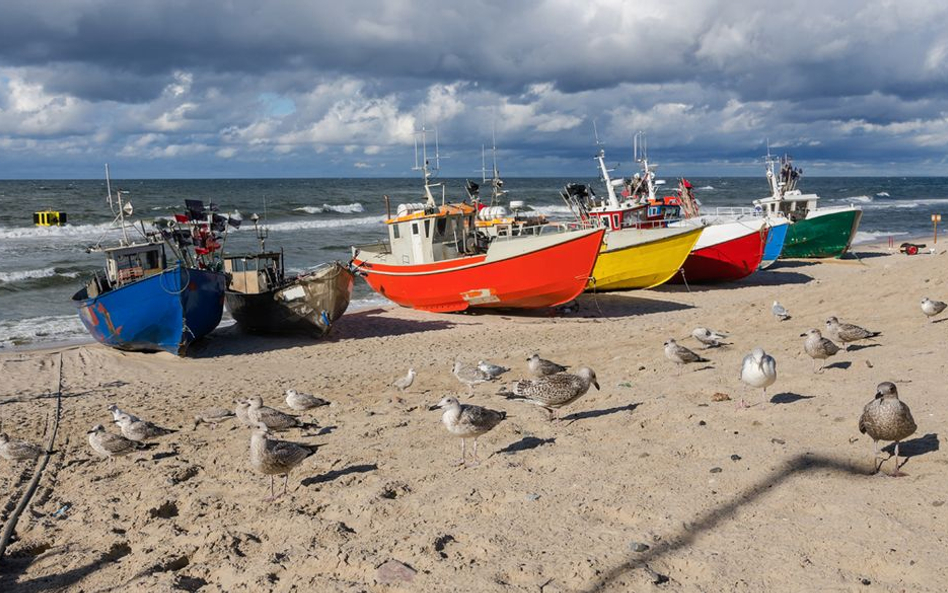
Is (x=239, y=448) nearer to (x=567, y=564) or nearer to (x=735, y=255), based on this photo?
(x=567, y=564)

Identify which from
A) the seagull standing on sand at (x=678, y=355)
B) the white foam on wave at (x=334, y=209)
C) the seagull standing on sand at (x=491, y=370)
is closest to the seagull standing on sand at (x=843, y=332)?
the seagull standing on sand at (x=678, y=355)

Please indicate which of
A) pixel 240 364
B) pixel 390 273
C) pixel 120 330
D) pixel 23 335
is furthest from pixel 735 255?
pixel 23 335

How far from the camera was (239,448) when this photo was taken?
9.27m

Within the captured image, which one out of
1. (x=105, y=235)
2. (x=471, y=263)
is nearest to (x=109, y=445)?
(x=471, y=263)

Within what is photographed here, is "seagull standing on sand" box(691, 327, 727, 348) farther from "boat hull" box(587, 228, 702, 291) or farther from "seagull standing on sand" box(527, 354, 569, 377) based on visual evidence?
"boat hull" box(587, 228, 702, 291)

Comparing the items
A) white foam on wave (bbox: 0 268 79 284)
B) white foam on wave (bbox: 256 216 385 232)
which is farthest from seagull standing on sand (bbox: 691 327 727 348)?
white foam on wave (bbox: 256 216 385 232)

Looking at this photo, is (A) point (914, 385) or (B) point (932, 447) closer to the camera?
(B) point (932, 447)

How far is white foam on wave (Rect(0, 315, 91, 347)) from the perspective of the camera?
19.1 metres

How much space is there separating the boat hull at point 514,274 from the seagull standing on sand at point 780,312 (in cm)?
569

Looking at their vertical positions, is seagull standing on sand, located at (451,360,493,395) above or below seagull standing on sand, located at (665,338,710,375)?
A: below

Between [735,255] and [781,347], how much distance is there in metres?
14.5

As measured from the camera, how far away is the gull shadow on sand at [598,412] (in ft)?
28.9

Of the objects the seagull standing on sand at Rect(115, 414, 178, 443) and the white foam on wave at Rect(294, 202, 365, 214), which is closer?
the seagull standing on sand at Rect(115, 414, 178, 443)

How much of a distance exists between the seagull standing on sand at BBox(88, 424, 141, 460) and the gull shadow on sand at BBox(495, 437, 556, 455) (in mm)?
4735
